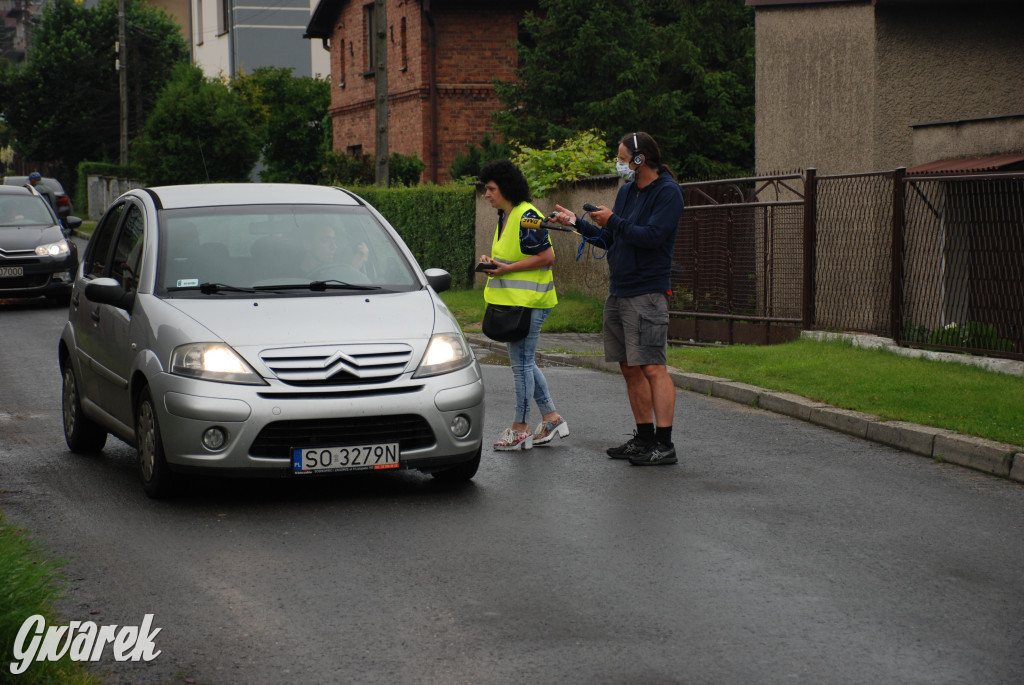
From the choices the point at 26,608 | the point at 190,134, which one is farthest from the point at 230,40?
the point at 26,608

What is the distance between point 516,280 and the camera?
8758mm

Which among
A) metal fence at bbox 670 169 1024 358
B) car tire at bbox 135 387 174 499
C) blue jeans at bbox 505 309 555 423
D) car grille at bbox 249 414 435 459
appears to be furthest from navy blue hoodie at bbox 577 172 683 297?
metal fence at bbox 670 169 1024 358

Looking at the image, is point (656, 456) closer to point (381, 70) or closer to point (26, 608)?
point (26, 608)

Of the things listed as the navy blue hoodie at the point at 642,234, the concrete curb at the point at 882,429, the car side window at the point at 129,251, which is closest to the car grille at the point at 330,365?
the car side window at the point at 129,251

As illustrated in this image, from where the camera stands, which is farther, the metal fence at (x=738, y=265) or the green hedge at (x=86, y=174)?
the green hedge at (x=86, y=174)

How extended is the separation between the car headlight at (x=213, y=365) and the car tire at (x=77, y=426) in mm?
1817

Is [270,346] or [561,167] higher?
[561,167]

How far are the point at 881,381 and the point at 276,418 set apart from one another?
602 centimetres

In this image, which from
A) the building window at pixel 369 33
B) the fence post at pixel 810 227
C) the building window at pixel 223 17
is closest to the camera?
the fence post at pixel 810 227

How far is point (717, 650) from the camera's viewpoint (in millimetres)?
4758

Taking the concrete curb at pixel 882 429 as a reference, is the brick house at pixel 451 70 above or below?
above

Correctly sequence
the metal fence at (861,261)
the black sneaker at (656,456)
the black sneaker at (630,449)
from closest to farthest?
1. the black sneaker at (656,456)
2. the black sneaker at (630,449)
3. the metal fence at (861,261)

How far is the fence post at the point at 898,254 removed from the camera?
13.1 meters

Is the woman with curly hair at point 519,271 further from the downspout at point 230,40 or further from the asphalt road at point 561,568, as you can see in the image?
the downspout at point 230,40
